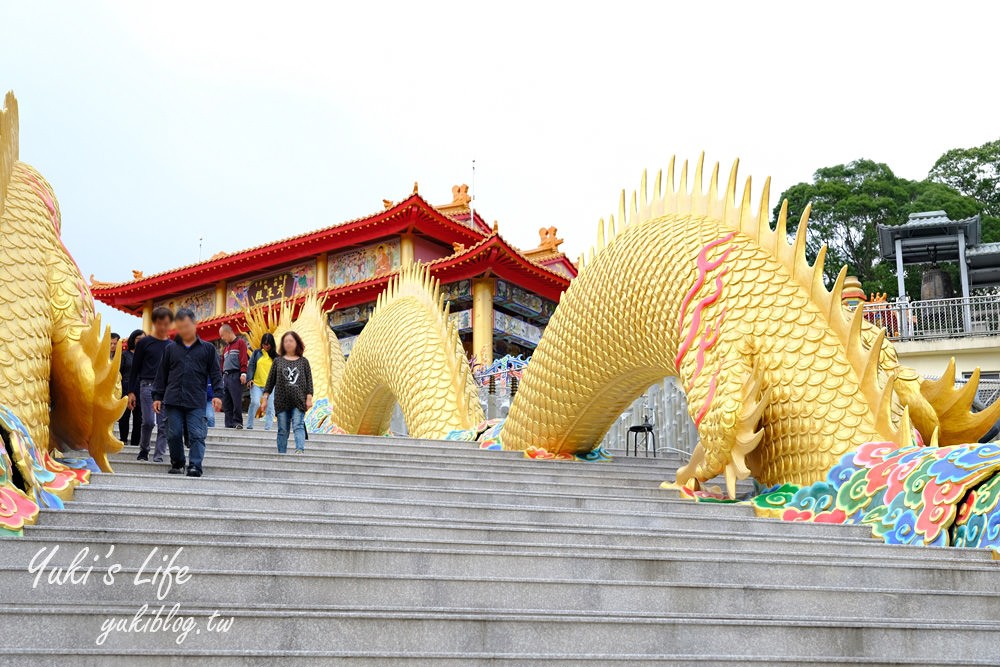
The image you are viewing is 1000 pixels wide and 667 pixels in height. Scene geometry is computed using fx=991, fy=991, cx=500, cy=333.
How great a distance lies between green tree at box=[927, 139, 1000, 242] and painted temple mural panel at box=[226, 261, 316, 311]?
16901mm

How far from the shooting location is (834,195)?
26.0 m

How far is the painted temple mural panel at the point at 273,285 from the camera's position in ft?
76.1

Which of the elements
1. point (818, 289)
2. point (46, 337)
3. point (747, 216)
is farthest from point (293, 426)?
point (818, 289)

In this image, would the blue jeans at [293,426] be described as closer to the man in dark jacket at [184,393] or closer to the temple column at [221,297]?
the man in dark jacket at [184,393]

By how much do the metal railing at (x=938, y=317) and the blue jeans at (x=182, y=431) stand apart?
13.2 metres

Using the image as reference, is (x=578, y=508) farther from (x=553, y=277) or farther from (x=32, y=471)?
(x=553, y=277)

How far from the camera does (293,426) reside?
6824 millimetres

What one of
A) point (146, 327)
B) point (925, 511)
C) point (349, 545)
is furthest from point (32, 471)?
point (146, 327)

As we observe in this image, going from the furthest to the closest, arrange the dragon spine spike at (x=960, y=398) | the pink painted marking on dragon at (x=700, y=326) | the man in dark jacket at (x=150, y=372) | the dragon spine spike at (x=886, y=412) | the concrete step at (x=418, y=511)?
the man in dark jacket at (x=150, y=372)
the dragon spine spike at (x=960, y=398)
the pink painted marking on dragon at (x=700, y=326)
the dragon spine spike at (x=886, y=412)
the concrete step at (x=418, y=511)

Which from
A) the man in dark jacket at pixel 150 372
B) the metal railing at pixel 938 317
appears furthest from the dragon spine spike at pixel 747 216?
the metal railing at pixel 938 317

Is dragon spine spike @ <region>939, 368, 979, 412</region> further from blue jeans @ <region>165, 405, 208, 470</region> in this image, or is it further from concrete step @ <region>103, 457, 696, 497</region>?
blue jeans @ <region>165, 405, 208, 470</region>

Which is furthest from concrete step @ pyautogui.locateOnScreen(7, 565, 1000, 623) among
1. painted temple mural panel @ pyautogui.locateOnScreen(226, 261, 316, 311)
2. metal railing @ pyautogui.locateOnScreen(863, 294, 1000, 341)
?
painted temple mural panel @ pyautogui.locateOnScreen(226, 261, 316, 311)

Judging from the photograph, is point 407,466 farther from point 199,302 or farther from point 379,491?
point 199,302

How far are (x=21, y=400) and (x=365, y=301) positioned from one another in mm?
17416
